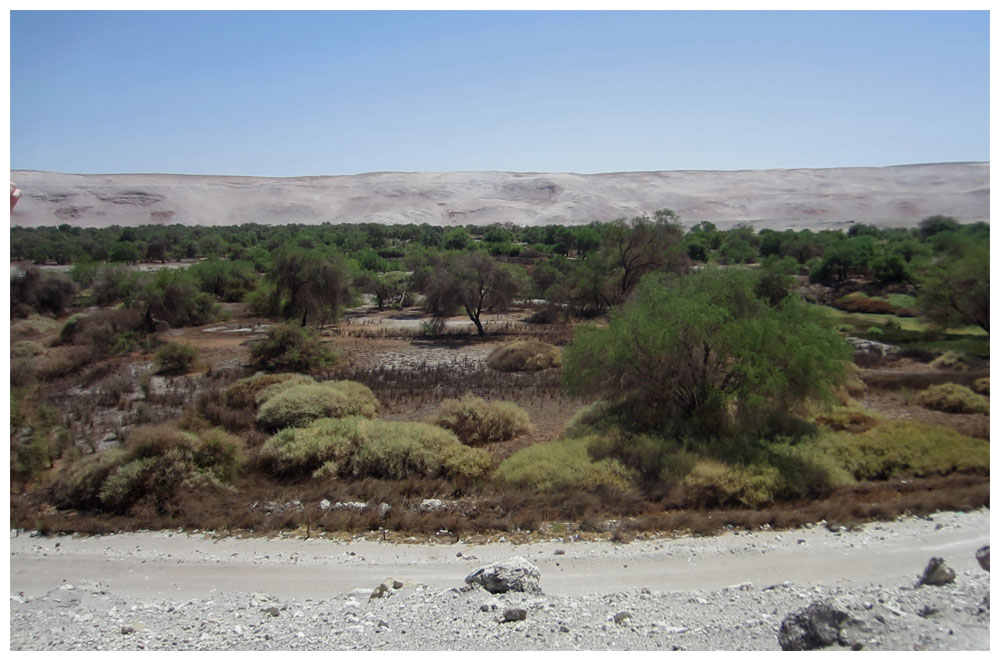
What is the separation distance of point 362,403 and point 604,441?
6241 mm

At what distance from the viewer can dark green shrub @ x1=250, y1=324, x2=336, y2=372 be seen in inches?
859

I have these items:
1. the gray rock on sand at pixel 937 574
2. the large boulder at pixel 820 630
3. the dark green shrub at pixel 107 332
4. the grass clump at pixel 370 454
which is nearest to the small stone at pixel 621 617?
the large boulder at pixel 820 630

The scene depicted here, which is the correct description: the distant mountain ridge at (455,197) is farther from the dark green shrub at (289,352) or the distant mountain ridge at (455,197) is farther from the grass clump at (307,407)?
the grass clump at (307,407)

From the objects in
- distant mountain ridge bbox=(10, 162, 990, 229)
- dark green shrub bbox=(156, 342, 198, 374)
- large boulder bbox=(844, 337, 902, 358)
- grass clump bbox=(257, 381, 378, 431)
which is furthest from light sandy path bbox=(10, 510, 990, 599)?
distant mountain ridge bbox=(10, 162, 990, 229)

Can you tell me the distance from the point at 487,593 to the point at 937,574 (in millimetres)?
4366

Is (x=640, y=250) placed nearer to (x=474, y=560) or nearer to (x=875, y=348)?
(x=875, y=348)

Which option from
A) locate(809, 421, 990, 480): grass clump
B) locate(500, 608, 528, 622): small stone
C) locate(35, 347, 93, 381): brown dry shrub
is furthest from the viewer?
locate(35, 347, 93, 381): brown dry shrub

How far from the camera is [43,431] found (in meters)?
14.0

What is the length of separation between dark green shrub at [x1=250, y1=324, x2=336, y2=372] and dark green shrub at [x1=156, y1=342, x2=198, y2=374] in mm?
1951

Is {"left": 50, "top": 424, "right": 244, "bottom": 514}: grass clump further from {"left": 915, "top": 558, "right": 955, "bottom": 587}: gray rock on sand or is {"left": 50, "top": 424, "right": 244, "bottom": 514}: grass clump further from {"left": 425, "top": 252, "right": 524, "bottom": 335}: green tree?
{"left": 425, "top": 252, "right": 524, "bottom": 335}: green tree

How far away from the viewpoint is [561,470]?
11.6 m

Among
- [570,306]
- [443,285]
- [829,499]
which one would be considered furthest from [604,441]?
[570,306]

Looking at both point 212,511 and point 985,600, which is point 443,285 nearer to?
point 212,511

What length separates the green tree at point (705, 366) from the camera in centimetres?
1213
